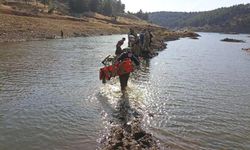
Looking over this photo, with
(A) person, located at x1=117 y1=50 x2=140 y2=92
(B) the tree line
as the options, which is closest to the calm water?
(A) person, located at x1=117 y1=50 x2=140 y2=92

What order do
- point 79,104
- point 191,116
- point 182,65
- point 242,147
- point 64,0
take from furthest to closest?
1. point 64,0
2. point 182,65
3. point 79,104
4. point 191,116
5. point 242,147

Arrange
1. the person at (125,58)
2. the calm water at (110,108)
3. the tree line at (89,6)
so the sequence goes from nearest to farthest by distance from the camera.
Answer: the calm water at (110,108), the person at (125,58), the tree line at (89,6)

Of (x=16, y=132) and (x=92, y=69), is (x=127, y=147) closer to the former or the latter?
(x=16, y=132)

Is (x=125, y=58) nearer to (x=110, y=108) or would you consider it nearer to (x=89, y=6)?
(x=110, y=108)

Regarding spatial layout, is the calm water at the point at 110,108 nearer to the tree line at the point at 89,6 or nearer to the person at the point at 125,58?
the person at the point at 125,58

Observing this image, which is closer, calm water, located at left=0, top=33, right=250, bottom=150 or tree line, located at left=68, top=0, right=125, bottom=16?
calm water, located at left=0, top=33, right=250, bottom=150

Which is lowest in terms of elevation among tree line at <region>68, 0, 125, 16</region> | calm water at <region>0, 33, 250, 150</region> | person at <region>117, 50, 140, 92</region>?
calm water at <region>0, 33, 250, 150</region>

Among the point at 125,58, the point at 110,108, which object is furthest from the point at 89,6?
the point at 110,108

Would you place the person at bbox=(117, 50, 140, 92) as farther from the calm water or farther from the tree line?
the tree line

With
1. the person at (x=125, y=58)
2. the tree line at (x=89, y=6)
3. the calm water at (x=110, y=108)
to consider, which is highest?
the tree line at (x=89, y=6)

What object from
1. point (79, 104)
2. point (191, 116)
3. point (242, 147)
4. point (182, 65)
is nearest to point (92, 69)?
point (182, 65)

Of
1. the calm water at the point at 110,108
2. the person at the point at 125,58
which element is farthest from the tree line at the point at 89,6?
the person at the point at 125,58

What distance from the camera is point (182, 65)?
35562mm

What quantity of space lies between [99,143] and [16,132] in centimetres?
324
